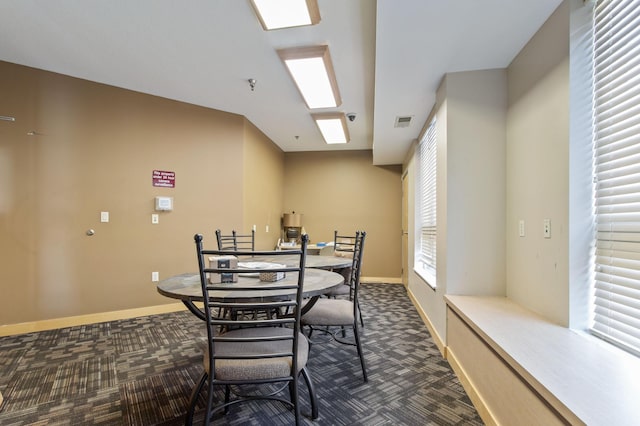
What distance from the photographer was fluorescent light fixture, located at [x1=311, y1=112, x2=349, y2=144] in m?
4.12

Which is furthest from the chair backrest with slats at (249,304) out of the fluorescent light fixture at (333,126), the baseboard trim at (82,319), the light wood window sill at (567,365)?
the fluorescent light fixture at (333,126)

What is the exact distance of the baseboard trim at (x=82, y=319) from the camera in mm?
2926

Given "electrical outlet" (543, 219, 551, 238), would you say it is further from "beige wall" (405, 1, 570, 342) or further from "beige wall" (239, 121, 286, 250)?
"beige wall" (239, 121, 286, 250)

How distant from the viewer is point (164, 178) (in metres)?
3.74

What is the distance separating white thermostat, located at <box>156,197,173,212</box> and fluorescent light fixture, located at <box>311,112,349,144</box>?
220 cm

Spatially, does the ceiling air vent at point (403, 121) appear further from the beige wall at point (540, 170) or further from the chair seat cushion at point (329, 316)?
the chair seat cushion at point (329, 316)

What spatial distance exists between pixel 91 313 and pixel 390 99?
395 centimetres

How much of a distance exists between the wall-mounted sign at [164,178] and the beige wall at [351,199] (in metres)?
2.72

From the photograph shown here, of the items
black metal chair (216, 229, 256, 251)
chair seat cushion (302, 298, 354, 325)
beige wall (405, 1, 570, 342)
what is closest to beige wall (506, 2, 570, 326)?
beige wall (405, 1, 570, 342)

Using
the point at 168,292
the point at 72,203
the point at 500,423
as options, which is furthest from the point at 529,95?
the point at 72,203

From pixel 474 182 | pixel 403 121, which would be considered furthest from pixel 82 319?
pixel 403 121

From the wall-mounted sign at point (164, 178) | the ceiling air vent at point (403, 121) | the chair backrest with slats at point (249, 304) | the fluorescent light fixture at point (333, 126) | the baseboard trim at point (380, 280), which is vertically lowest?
the baseboard trim at point (380, 280)

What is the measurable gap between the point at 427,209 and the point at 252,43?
2.75m

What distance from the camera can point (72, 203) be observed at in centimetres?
324
